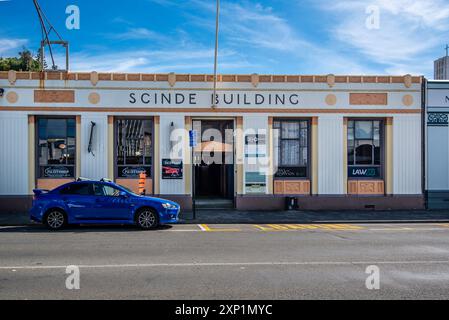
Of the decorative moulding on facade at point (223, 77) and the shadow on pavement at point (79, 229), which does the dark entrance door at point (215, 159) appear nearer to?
the decorative moulding on facade at point (223, 77)

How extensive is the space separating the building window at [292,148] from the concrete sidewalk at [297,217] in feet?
6.73

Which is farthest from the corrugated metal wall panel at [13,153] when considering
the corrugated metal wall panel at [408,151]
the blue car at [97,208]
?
the corrugated metal wall panel at [408,151]

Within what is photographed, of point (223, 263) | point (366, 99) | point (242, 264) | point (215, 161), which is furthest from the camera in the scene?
point (215, 161)

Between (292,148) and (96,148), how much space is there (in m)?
8.38

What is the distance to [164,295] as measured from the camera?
6684mm

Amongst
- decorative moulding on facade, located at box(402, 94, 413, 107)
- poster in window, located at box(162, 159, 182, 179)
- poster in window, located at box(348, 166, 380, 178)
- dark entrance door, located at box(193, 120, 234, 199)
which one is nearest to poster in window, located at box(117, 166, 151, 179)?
poster in window, located at box(162, 159, 182, 179)

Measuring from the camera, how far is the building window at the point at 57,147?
19625 mm

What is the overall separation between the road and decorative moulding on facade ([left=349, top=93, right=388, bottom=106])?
24.7ft

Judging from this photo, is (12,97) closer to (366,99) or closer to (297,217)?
(297,217)

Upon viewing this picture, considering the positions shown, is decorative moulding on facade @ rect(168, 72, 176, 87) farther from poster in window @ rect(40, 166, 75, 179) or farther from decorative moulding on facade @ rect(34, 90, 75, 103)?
poster in window @ rect(40, 166, 75, 179)

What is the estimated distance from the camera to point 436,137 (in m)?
20.5

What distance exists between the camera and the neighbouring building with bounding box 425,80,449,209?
20.5 metres

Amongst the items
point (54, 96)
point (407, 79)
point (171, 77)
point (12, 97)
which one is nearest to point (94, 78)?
point (54, 96)
